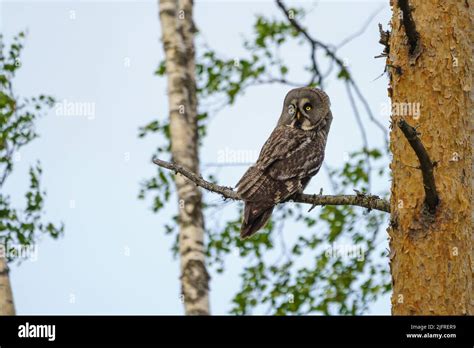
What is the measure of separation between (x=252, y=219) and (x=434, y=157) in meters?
2.38

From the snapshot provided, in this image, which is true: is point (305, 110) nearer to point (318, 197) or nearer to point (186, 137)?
point (318, 197)

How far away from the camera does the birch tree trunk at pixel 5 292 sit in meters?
9.67

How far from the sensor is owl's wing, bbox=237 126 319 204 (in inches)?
314

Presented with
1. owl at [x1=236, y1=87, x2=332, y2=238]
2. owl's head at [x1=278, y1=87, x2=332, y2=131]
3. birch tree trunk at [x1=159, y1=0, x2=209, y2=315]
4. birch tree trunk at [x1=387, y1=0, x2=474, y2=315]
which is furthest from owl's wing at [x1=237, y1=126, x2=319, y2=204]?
birch tree trunk at [x1=387, y1=0, x2=474, y2=315]

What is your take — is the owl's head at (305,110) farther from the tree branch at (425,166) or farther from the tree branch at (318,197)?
the tree branch at (425,166)

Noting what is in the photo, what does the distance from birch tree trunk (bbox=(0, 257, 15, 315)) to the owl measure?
3.40 metres

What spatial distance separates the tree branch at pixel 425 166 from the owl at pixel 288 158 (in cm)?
229

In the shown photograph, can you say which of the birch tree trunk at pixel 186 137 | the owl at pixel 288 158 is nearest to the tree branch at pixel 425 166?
the owl at pixel 288 158

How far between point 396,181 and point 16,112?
24.6 feet

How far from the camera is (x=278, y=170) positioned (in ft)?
27.2

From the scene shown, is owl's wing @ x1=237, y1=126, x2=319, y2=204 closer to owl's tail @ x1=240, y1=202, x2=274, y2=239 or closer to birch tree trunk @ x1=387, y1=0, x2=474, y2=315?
owl's tail @ x1=240, y1=202, x2=274, y2=239
